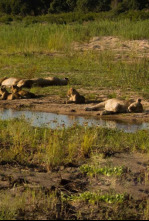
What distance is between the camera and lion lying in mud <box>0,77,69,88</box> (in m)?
14.6

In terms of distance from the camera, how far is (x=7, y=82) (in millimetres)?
14867

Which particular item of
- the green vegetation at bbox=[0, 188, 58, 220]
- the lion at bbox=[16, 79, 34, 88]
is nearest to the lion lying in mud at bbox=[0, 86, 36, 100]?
the lion at bbox=[16, 79, 34, 88]

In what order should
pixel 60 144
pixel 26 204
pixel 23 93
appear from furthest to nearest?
1. pixel 23 93
2. pixel 60 144
3. pixel 26 204

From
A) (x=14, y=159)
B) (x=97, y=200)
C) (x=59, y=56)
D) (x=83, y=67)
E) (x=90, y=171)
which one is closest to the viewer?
(x=97, y=200)

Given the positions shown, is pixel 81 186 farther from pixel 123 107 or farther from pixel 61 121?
pixel 123 107

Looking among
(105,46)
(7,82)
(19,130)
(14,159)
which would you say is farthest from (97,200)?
(105,46)

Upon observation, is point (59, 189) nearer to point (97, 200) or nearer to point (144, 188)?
point (97, 200)

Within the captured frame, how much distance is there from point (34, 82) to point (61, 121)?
4.77 meters

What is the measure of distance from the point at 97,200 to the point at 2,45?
19364 mm

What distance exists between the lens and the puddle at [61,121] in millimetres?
9501

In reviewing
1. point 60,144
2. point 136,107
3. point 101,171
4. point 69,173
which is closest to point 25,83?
point 136,107

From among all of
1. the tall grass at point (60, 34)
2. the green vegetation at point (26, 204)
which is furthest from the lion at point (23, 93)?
the tall grass at point (60, 34)

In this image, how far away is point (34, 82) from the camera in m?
14.7

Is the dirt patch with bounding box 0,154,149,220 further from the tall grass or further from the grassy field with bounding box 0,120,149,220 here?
the tall grass
